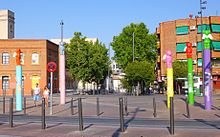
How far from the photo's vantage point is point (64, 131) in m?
14.4

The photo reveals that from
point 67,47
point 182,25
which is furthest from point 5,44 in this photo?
point 182,25

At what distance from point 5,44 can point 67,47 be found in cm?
1077

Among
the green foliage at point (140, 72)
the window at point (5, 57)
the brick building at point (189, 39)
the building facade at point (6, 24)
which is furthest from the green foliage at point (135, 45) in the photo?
the building facade at point (6, 24)

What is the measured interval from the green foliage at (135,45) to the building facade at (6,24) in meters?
49.0

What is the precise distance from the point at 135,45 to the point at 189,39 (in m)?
11.5

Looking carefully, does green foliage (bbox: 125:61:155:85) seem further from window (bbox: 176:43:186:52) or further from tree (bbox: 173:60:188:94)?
window (bbox: 176:43:186:52)

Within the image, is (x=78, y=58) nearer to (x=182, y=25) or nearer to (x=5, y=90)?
(x=5, y=90)

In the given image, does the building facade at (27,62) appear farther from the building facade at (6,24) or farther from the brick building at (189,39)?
the building facade at (6,24)

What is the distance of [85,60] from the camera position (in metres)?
63.3

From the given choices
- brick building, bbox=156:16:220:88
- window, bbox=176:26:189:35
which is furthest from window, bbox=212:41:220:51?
window, bbox=176:26:189:35

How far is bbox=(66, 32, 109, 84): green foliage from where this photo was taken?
6334 centimetres

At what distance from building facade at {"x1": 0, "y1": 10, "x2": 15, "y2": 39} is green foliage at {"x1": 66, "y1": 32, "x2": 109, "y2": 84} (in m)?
56.9

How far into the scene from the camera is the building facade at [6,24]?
118m

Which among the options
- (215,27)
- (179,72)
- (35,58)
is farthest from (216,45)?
(35,58)
